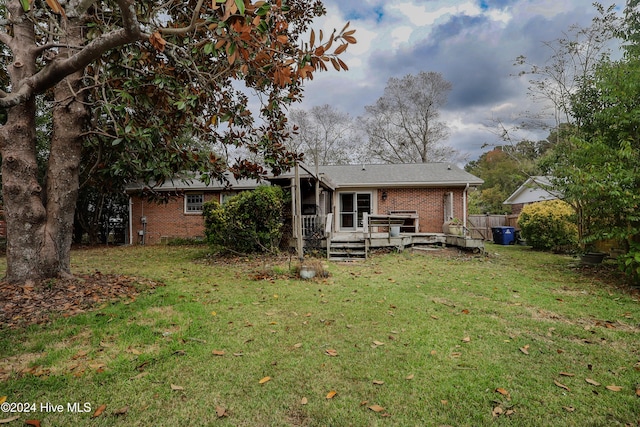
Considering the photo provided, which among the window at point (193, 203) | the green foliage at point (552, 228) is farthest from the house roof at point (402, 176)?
the window at point (193, 203)

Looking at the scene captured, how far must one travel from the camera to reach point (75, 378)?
8.91 feet

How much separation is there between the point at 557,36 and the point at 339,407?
1613 cm

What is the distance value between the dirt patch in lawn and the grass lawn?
0.28 metres

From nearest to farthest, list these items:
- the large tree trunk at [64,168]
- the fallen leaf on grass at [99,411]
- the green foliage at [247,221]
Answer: the fallen leaf on grass at [99,411] → the large tree trunk at [64,168] → the green foliage at [247,221]

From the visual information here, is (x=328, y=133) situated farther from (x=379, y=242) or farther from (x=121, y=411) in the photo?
(x=121, y=411)

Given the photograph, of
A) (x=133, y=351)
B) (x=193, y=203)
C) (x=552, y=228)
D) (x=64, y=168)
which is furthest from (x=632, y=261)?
(x=193, y=203)

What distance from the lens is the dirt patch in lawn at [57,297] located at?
4.08 metres

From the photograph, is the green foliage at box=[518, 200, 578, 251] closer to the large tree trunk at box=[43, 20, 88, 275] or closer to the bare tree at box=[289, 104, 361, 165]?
the large tree trunk at box=[43, 20, 88, 275]

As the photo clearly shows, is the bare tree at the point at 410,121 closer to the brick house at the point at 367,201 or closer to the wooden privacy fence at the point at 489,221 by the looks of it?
the wooden privacy fence at the point at 489,221

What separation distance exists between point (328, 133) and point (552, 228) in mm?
20058

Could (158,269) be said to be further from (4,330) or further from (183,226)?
(183,226)

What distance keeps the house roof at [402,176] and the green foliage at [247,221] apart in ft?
14.7

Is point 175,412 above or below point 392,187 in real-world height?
below

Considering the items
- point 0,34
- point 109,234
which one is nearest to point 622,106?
point 0,34
